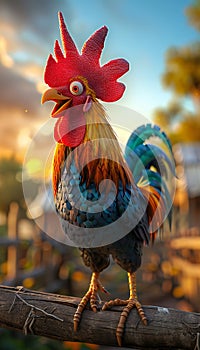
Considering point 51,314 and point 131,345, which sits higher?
point 51,314

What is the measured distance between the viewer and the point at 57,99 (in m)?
1.72

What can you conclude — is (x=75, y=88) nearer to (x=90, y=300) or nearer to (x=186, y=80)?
(x=90, y=300)

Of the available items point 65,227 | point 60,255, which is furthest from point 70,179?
point 60,255

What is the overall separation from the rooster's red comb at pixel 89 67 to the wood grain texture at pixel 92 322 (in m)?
0.95

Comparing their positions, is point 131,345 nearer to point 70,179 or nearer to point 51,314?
point 51,314

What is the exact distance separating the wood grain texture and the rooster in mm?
37

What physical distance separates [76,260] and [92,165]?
6.36m

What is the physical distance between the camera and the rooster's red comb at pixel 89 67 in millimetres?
1771

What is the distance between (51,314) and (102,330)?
230mm

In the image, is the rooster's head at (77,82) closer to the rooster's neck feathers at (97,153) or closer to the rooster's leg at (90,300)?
the rooster's neck feathers at (97,153)

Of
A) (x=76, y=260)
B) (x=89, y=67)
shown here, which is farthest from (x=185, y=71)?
(x=89, y=67)

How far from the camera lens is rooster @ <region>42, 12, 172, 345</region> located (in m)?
1.71

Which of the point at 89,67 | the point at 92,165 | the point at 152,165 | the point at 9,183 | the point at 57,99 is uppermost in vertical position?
the point at 9,183

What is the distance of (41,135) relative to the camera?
77.0 inches
